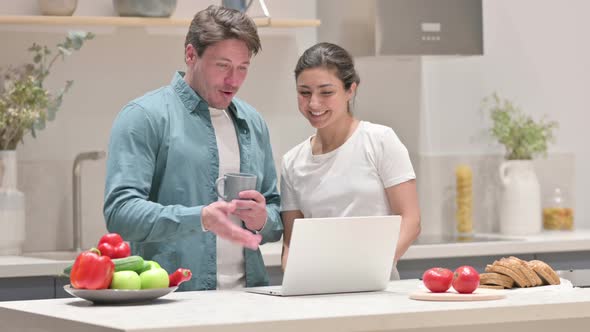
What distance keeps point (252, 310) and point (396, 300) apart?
0.37 meters

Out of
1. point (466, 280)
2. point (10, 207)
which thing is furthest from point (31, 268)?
Answer: point (466, 280)

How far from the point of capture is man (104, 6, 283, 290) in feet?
9.38

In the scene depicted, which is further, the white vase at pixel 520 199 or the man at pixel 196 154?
the white vase at pixel 520 199

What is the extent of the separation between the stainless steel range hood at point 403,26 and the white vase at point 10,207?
1479mm

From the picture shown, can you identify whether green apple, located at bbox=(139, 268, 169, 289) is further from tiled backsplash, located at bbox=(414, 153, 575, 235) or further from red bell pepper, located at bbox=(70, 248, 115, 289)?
tiled backsplash, located at bbox=(414, 153, 575, 235)

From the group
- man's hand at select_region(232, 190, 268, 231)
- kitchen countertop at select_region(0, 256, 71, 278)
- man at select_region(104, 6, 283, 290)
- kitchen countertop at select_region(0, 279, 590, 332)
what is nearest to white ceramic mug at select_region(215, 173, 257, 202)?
man's hand at select_region(232, 190, 268, 231)

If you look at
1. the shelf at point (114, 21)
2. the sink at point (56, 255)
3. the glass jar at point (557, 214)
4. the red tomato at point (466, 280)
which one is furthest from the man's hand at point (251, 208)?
the glass jar at point (557, 214)

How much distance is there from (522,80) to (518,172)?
20.6 inches

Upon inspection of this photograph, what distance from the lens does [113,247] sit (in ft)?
8.59

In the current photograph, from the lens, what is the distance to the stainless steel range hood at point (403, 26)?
15.5 feet

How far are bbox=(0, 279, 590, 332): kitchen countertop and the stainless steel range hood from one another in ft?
7.13

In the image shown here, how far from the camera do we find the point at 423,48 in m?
4.78

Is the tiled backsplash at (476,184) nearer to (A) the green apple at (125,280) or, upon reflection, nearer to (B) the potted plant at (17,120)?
(B) the potted plant at (17,120)

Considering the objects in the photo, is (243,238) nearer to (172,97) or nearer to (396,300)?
(396,300)
